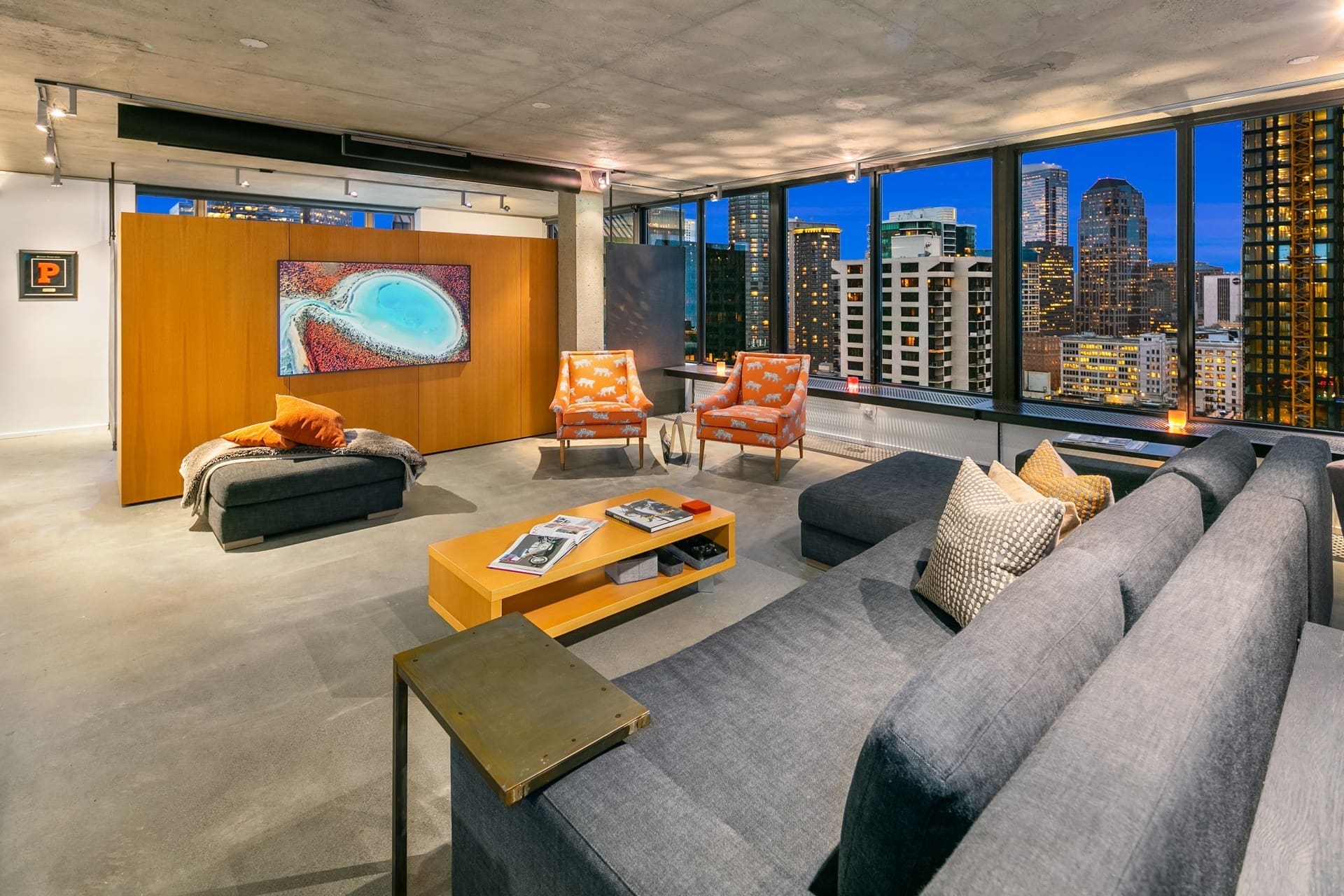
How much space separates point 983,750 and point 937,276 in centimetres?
633

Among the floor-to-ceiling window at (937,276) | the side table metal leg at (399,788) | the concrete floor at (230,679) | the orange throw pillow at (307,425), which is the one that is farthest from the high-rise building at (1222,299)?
the orange throw pillow at (307,425)

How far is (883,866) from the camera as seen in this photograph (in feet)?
3.23

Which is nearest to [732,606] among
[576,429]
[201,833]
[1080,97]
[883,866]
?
[201,833]

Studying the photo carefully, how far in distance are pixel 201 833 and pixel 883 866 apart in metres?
Result: 1.82

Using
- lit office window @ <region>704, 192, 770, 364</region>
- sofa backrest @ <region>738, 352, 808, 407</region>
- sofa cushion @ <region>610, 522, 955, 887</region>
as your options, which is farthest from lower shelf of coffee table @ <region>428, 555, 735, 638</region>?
lit office window @ <region>704, 192, 770, 364</region>

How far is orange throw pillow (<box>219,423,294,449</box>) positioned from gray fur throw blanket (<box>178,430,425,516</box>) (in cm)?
3

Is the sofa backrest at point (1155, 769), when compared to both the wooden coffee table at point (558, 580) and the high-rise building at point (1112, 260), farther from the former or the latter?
the high-rise building at point (1112, 260)

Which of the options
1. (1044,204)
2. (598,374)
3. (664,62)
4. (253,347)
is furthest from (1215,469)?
(253,347)

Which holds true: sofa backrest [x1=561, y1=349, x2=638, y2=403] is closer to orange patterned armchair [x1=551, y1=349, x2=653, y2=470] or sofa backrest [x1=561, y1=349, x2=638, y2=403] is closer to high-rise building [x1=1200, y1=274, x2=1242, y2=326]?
orange patterned armchair [x1=551, y1=349, x2=653, y2=470]

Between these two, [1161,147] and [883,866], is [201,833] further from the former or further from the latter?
[1161,147]

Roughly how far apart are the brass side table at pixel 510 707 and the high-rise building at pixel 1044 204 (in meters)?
5.62

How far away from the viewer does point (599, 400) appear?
22.0ft

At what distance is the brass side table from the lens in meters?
1.24

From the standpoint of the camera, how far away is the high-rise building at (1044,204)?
575 cm
